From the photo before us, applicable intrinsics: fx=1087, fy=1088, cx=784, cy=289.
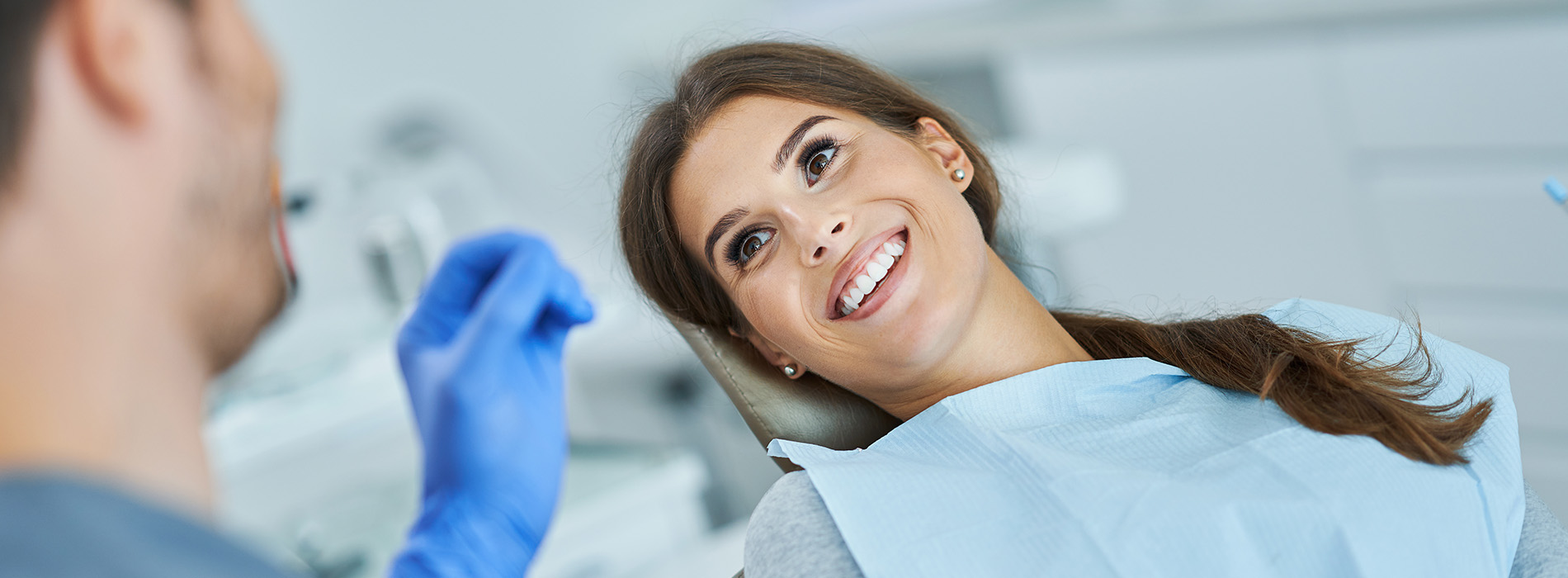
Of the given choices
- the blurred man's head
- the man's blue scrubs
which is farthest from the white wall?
the man's blue scrubs

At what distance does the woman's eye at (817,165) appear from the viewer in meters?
1.16

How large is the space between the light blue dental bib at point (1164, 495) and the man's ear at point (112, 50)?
60cm

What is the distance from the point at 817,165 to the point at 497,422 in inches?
17.5

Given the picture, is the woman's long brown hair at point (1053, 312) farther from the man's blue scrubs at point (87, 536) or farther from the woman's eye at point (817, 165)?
the man's blue scrubs at point (87, 536)

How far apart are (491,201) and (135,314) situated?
185 cm

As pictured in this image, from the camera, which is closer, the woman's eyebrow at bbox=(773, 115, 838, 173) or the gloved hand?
the gloved hand

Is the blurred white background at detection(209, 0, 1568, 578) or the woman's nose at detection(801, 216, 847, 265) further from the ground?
the woman's nose at detection(801, 216, 847, 265)

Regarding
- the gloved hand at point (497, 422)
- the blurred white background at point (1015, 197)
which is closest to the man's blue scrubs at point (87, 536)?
the gloved hand at point (497, 422)

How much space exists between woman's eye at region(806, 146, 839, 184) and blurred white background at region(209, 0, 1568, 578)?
0.27 m

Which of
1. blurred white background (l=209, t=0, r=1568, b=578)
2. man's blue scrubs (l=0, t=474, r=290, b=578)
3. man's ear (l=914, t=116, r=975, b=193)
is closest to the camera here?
man's blue scrubs (l=0, t=474, r=290, b=578)

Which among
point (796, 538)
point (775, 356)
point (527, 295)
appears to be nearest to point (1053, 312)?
point (775, 356)

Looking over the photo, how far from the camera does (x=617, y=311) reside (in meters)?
2.06

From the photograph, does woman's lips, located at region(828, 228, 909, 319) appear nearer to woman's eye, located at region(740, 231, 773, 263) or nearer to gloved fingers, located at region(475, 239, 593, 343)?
woman's eye, located at region(740, 231, 773, 263)

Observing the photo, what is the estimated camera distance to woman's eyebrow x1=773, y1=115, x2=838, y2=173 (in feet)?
3.77
